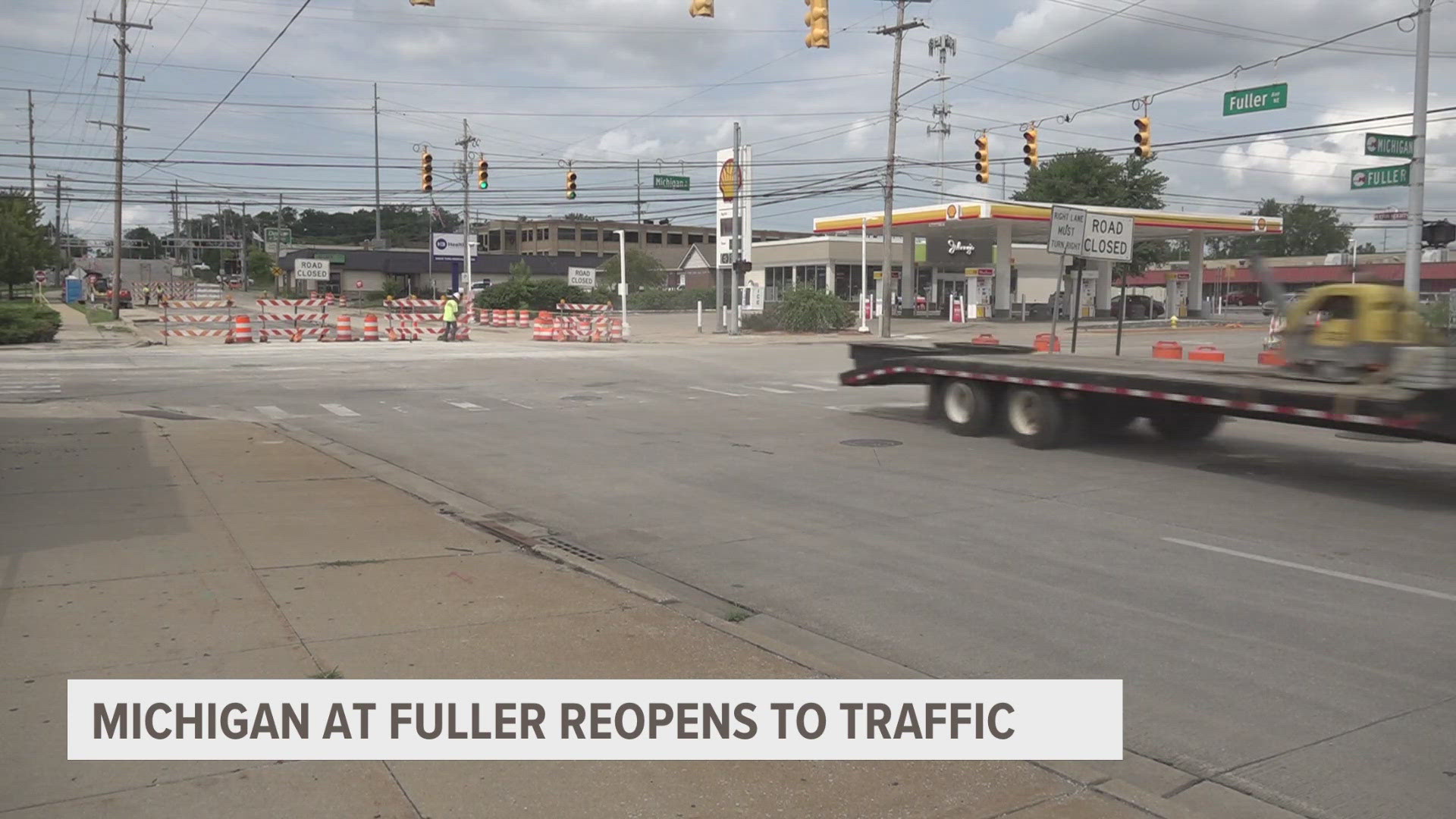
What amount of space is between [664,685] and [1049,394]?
33.1 ft

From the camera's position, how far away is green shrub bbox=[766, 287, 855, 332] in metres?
49.8

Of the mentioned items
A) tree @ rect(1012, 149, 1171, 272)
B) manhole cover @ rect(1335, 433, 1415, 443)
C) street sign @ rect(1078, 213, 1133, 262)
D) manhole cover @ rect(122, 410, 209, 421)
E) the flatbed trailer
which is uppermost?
tree @ rect(1012, 149, 1171, 272)

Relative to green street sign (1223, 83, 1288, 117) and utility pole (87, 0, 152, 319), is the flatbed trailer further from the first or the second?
utility pole (87, 0, 152, 319)

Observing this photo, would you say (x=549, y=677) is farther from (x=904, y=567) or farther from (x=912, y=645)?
(x=904, y=567)

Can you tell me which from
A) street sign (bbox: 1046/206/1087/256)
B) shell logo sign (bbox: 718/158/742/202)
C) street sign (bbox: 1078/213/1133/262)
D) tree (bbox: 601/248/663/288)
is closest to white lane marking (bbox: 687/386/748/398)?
street sign (bbox: 1046/206/1087/256)

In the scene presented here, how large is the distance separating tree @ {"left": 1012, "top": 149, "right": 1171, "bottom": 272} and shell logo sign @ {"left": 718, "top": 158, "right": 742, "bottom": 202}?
34.5m

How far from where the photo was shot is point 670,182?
4678 centimetres

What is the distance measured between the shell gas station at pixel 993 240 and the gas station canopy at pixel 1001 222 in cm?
4

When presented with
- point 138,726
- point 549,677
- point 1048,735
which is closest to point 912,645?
point 1048,735

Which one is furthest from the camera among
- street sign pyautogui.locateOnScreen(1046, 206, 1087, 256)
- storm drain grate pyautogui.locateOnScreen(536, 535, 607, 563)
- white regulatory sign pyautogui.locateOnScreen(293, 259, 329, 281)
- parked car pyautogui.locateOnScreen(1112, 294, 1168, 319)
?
parked car pyautogui.locateOnScreen(1112, 294, 1168, 319)

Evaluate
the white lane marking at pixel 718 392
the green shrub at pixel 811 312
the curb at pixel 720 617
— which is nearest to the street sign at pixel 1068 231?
the white lane marking at pixel 718 392

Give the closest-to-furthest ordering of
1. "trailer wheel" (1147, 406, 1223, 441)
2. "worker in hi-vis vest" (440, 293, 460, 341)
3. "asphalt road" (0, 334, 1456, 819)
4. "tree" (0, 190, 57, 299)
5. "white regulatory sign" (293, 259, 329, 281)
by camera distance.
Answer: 1. "asphalt road" (0, 334, 1456, 819)
2. "trailer wheel" (1147, 406, 1223, 441)
3. "worker in hi-vis vest" (440, 293, 460, 341)
4. "white regulatory sign" (293, 259, 329, 281)
5. "tree" (0, 190, 57, 299)

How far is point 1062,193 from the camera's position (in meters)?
76.9

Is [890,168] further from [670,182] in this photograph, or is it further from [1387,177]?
[1387,177]
